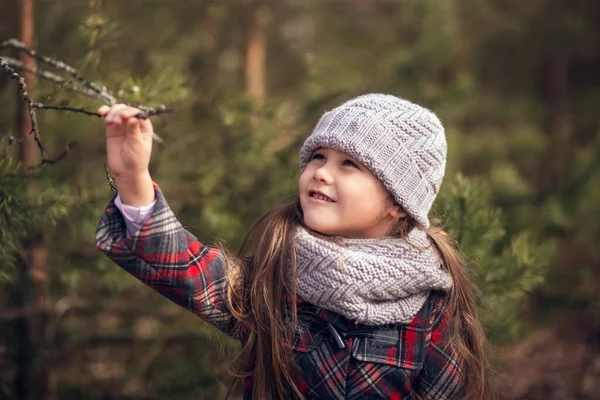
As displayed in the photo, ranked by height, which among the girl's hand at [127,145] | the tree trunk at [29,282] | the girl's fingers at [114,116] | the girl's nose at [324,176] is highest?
the girl's fingers at [114,116]

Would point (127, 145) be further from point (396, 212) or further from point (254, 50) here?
point (254, 50)

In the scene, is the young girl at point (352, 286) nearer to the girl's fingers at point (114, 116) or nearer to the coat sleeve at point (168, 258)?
the coat sleeve at point (168, 258)

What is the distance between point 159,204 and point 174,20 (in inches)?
89.5

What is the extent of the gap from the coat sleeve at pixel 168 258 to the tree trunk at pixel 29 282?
1.07 m

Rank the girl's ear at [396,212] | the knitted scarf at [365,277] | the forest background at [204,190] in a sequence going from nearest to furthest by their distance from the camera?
the knitted scarf at [365,277] < the girl's ear at [396,212] < the forest background at [204,190]

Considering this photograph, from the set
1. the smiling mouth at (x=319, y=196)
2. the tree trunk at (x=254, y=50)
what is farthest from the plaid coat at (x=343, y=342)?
the tree trunk at (x=254, y=50)

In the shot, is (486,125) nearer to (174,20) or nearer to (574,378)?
(574,378)

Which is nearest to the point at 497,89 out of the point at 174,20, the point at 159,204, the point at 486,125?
the point at 486,125

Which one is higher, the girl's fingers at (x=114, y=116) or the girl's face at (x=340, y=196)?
the girl's fingers at (x=114, y=116)

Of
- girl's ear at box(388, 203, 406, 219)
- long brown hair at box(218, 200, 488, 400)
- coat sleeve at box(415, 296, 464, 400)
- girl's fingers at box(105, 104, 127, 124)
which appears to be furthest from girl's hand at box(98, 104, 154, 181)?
coat sleeve at box(415, 296, 464, 400)

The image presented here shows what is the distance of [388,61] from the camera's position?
3904 mm

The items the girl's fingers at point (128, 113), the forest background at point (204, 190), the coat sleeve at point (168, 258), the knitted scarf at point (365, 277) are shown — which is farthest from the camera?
the forest background at point (204, 190)

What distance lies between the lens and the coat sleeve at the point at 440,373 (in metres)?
1.82

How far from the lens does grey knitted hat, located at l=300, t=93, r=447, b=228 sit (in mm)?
1799
